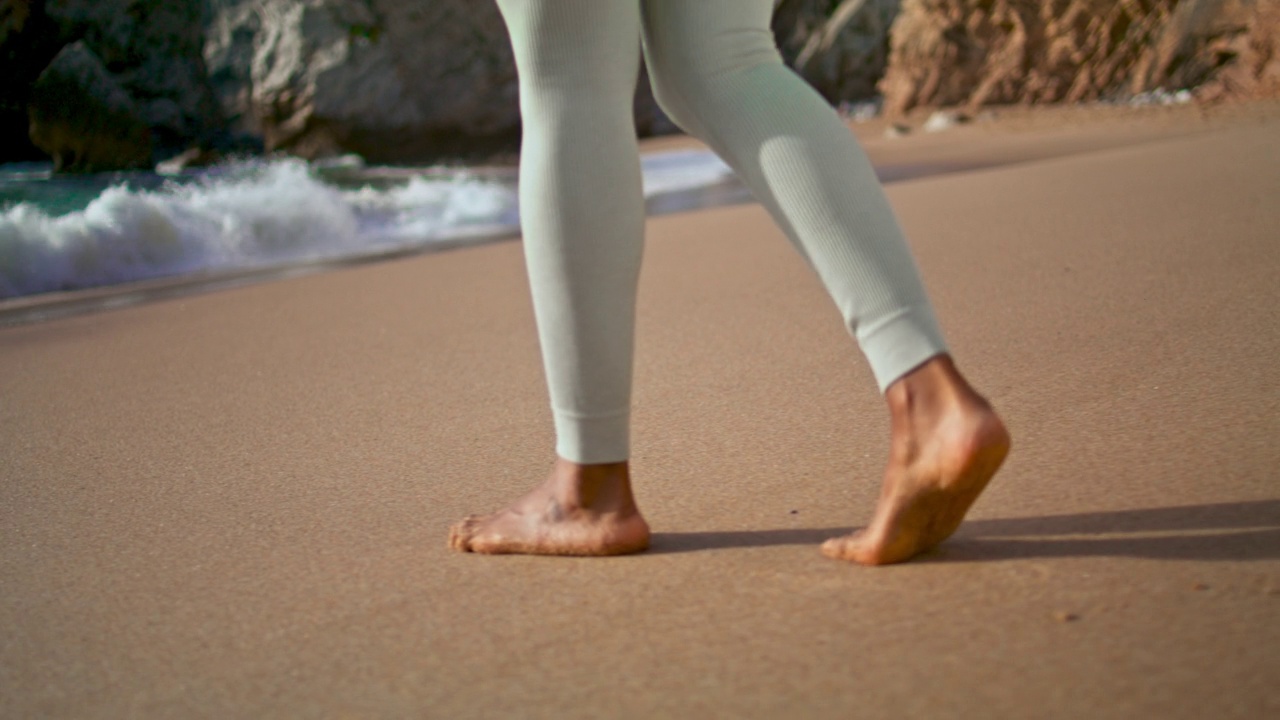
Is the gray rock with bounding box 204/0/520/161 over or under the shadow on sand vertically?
under

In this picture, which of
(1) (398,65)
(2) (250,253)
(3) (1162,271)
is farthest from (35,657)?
(1) (398,65)

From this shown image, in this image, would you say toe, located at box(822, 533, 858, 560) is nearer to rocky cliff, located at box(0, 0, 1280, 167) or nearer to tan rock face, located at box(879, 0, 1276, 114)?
tan rock face, located at box(879, 0, 1276, 114)

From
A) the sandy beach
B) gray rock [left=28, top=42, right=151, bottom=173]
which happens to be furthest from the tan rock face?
gray rock [left=28, top=42, right=151, bottom=173]

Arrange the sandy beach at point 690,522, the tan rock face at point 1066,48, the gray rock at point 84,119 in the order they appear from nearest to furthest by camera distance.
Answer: the sandy beach at point 690,522 → the tan rock face at point 1066,48 → the gray rock at point 84,119

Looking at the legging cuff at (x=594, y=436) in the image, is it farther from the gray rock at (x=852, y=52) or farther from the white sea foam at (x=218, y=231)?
the gray rock at (x=852, y=52)

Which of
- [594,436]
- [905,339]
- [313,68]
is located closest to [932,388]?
[905,339]

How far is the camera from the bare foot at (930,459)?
91 centimetres

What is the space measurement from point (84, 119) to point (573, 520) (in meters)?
16.6

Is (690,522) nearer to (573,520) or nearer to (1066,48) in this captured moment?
(573,520)

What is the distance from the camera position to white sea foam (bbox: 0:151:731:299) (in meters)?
4.43

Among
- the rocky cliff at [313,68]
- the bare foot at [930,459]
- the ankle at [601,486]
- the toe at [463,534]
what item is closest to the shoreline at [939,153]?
the toe at [463,534]

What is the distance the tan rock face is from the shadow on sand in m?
8.11

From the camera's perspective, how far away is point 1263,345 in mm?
1571

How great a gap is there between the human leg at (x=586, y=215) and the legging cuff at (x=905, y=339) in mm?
224
